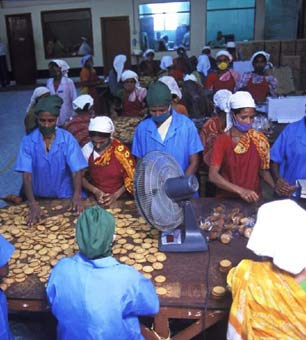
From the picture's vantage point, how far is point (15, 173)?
19.1ft

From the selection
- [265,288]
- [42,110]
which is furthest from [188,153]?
[265,288]

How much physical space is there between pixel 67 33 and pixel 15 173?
10234 mm

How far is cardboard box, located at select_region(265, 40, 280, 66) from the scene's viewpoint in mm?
7992

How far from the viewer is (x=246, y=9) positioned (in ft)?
43.7

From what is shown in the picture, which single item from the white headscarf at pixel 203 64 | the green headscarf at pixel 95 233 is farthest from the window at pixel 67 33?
the green headscarf at pixel 95 233

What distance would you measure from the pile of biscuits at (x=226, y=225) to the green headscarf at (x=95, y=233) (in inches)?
31.5

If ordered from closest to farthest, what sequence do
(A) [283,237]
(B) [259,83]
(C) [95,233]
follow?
(A) [283,237]
(C) [95,233]
(B) [259,83]

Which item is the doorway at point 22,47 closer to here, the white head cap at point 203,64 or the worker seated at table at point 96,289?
the white head cap at point 203,64

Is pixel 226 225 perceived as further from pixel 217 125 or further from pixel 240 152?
pixel 217 125

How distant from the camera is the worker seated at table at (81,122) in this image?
3793 millimetres

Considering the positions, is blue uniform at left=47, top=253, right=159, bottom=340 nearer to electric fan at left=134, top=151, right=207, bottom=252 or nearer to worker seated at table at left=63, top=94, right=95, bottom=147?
electric fan at left=134, top=151, right=207, bottom=252

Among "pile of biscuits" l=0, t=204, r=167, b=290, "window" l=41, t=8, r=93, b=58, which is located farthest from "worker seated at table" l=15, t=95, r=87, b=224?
"window" l=41, t=8, r=93, b=58

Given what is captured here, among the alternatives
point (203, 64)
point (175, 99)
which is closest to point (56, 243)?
point (175, 99)

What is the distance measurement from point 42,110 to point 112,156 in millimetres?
603
